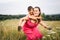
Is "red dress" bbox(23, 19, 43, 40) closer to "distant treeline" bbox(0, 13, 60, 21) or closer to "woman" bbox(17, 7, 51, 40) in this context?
"woman" bbox(17, 7, 51, 40)

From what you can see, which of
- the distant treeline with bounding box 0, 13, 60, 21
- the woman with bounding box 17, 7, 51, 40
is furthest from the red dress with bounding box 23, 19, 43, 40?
the distant treeline with bounding box 0, 13, 60, 21

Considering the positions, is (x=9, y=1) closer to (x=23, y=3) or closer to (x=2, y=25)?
(x=23, y=3)

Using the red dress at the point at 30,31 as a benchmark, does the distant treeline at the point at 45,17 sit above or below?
above

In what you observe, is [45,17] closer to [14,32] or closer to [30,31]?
[30,31]

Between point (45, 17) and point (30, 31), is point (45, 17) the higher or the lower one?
the higher one

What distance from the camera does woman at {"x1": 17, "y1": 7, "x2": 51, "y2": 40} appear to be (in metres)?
1.56

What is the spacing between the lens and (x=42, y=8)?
64.3 inches

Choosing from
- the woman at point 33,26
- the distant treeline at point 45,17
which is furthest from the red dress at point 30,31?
the distant treeline at point 45,17

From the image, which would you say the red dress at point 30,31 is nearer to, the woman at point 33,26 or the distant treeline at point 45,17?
the woman at point 33,26

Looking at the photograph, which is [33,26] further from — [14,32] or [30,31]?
[14,32]

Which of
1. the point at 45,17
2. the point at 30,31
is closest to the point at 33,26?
the point at 30,31

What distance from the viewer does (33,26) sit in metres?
1.58

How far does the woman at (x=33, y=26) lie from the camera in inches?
61.6

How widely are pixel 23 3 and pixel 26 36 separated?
1.08 ft
